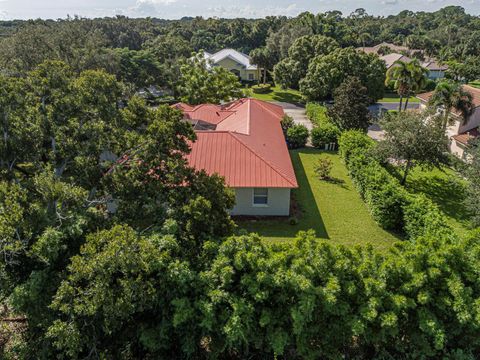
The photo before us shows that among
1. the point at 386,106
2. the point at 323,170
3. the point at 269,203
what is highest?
the point at 386,106

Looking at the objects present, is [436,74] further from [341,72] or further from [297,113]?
[297,113]

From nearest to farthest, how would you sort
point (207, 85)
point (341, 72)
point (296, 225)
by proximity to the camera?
point (296, 225) → point (207, 85) → point (341, 72)

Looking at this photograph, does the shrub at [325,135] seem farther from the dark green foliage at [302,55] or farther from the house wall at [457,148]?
the dark green foliage at [302,55]

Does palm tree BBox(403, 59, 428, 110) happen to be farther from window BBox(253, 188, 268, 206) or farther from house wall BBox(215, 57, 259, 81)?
house wall BBox(215, 57, 259, 81)

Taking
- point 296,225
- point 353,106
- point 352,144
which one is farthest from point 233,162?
point 353,106

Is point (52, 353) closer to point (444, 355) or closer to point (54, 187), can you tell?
point (54, 187)
